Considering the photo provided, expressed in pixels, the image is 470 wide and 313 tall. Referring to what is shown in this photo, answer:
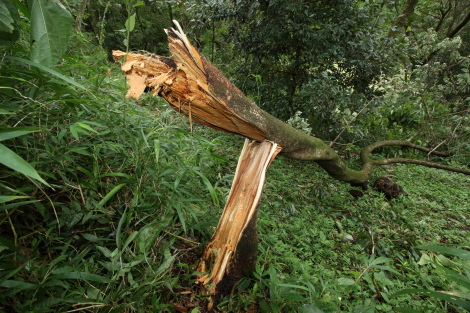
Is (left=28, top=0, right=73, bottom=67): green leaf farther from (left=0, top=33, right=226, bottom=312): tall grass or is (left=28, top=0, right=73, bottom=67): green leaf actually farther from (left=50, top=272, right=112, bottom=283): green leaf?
(left=50, top=272, right=112, bottom=283): green leaf

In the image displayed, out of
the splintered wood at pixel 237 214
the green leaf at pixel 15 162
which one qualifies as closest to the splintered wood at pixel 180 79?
the splintered wood at pixel 237 214

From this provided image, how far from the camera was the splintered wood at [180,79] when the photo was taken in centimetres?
118

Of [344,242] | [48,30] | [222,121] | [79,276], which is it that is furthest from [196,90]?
[344,242]

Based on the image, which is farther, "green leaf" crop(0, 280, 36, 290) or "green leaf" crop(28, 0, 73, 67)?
"green leaf" crop(0, 280, 36, 290)

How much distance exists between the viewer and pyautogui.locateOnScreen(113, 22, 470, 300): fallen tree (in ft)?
3.96

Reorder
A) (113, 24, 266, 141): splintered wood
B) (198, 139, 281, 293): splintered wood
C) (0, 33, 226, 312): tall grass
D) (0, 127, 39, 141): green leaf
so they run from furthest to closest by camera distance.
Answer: (198, 139, 281, 293): splintered wood < (113, 24, 266, 141): splintered wood < (0, 33, 226, 312): tall grass < (0, 127, 39, 141): green leaf

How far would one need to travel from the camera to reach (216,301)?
1351mm

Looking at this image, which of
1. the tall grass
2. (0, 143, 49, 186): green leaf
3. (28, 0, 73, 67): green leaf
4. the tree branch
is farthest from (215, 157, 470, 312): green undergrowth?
(28, 0, 73, 67): green leaf

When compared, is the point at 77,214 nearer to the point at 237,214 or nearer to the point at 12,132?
the point at 12,132

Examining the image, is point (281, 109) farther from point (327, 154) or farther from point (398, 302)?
point (398, 302)

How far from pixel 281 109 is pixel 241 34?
1364 millimetres

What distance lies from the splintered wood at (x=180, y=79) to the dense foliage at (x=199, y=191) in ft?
0.44

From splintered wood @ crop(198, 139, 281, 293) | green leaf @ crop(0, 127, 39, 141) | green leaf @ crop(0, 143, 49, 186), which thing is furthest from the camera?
splintered wood @ crop(198, 139, 281, 293)

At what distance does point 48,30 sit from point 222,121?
0.88 metres
